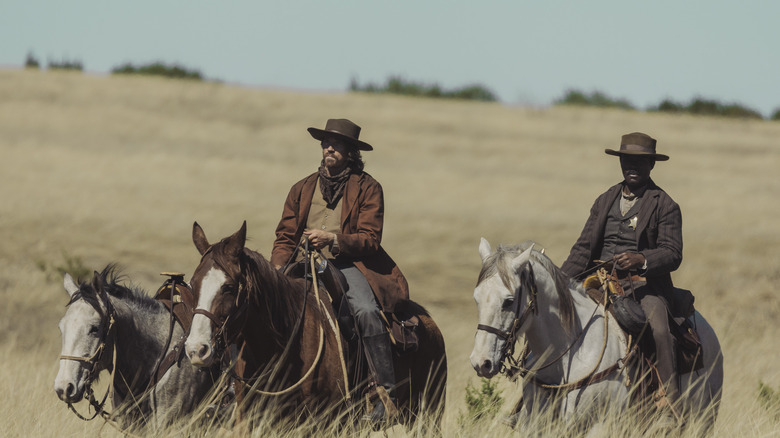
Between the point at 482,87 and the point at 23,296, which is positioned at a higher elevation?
the point at 482,87

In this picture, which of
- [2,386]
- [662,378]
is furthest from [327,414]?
[2,386]

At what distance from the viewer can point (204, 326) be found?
6789 millimetres

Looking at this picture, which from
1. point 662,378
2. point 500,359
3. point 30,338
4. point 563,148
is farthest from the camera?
point 563,148

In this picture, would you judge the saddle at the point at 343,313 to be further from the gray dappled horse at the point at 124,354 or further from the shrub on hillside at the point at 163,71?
the shrub on hillside at the point at 163,71

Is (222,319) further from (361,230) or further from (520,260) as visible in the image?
(520,260)

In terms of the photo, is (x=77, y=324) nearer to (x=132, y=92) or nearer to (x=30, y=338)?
(x=30, y=338)

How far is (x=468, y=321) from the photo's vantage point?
19.0 metres

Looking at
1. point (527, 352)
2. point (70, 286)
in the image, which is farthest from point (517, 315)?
point (70, 286)

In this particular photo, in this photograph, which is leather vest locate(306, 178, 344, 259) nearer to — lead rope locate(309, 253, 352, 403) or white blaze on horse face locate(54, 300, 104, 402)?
lead rope locate(309, 253, 352, 403)

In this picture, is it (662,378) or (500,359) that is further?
(662,378)

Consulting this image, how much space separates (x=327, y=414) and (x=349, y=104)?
36.4 meters

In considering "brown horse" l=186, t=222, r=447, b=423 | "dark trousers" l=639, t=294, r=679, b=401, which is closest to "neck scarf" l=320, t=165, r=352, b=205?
"brown horse" l=186, t=222, r=447, b=423

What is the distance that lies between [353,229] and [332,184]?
411 millimetres

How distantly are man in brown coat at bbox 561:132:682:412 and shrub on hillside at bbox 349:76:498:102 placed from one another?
4563 cm
